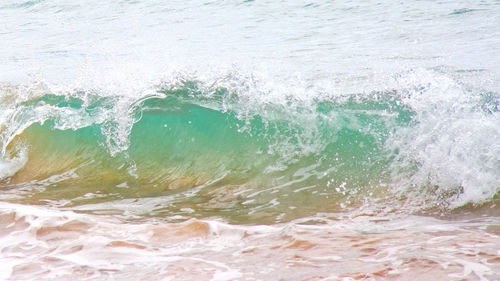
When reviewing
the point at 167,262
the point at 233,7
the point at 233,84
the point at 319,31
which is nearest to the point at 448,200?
the point at 167,262

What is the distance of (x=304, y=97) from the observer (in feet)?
19.9

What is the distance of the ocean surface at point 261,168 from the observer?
9.95 ft

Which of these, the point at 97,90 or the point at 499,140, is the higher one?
the point at 97,90

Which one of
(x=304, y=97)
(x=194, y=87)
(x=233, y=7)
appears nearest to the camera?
(x=304, y=97)

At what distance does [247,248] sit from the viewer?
10.7ft

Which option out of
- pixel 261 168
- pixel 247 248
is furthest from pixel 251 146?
pixel 247 248

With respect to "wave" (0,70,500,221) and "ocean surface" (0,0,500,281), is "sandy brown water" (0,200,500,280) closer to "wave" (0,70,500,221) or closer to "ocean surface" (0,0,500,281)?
"ocean surface" (0,0,500,281)

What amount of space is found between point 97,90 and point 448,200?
174 inches

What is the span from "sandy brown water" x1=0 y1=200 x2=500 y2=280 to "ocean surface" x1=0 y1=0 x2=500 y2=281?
0.01m

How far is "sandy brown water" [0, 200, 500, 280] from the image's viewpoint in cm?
271

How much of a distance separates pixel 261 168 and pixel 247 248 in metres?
2.11

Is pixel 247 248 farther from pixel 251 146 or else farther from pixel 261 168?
pixel 251 146

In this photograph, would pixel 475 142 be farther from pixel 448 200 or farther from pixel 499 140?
pixel 448 200

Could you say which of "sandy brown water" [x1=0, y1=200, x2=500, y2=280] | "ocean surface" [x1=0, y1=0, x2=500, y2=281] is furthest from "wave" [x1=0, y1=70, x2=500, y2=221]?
"sandy brown water" [x1=0, y1=200, x2=500, y2=280]
